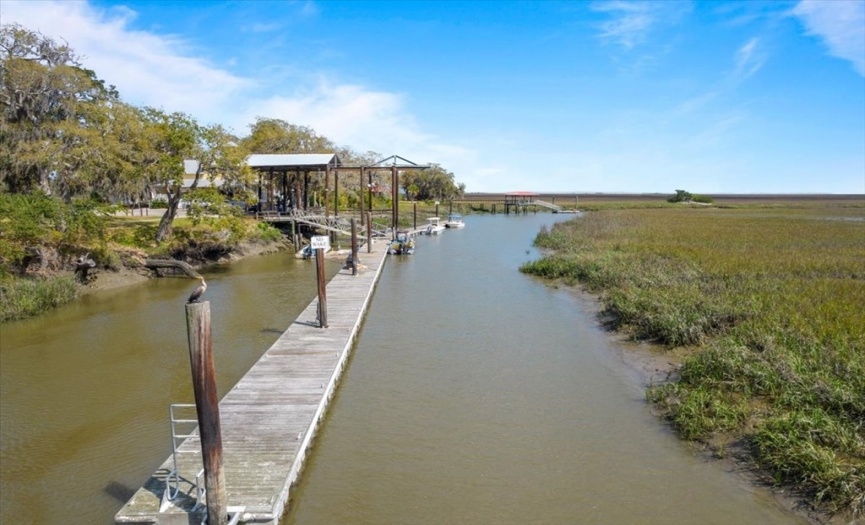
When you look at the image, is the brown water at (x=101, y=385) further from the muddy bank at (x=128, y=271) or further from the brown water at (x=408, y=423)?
the muddy bank at (x=128, y=271)

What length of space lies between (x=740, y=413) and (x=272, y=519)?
8086 mm

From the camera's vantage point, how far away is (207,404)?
6543 millimetres

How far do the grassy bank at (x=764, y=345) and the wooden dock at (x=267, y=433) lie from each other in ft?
22.8

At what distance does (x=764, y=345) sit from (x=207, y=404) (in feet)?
37.6

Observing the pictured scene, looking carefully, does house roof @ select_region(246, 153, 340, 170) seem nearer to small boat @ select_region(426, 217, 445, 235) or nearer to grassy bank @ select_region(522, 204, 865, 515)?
Answer: small boat @ select_region(426, 217, 445, 235)

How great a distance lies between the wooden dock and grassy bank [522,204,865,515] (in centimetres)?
694

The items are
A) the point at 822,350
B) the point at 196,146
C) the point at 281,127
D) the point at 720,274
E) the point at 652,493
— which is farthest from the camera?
the point at 281,127

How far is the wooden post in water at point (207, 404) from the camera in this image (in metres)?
6.48

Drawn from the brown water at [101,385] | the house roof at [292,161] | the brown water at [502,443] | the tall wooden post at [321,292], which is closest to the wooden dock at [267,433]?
the tall wooden post at [321,292]

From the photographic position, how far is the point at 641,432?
10.3m

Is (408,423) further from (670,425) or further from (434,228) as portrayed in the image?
(434,228)

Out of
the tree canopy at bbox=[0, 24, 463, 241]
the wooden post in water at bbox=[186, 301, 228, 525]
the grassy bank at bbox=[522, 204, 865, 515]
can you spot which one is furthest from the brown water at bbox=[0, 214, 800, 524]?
the tree canopy at bbox=[0, 24, 463, 241]

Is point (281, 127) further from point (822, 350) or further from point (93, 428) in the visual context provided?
point (822, 350)

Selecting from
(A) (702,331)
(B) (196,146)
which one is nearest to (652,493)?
(A) (702,331)
